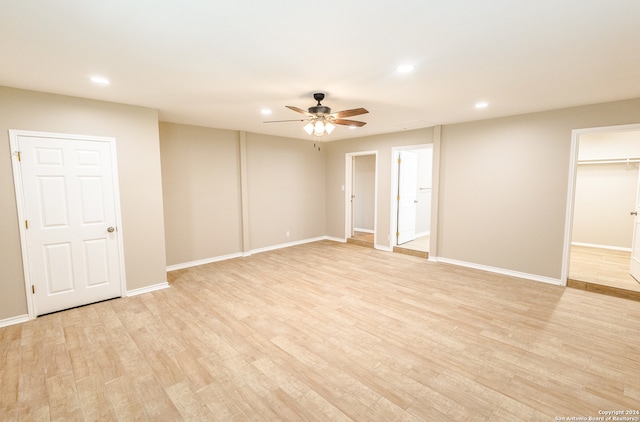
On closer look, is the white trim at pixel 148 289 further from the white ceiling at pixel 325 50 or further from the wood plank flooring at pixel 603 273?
the wood plank flooring at pixel 603 273

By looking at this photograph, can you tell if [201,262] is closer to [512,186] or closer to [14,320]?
[14,320]

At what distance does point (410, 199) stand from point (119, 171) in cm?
548

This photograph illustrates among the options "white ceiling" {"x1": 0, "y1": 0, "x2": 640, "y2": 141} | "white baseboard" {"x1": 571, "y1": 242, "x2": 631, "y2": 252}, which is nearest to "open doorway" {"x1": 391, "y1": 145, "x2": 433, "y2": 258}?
"white ceiling" {"x1": 0, "y1": 0, "x2": 640, "y2": 141}

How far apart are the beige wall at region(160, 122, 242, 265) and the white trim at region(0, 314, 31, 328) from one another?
1856 mm

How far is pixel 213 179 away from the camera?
5.29 metres

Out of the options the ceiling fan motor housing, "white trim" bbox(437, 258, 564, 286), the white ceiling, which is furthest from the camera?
"white trim" bbox(437, 258, 564, 286)

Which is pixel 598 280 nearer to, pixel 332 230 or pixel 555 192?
pixel 555 192

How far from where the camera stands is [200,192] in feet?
16.8

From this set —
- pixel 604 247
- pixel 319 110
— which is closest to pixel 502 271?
pixel 604 247

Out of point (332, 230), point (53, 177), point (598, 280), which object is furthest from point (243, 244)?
point (598, 280)

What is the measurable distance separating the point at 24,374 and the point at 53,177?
2078 mm

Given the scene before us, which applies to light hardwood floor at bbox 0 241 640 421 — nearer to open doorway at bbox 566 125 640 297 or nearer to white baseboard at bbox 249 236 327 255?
white baseboard at bbox 249 236 327 255

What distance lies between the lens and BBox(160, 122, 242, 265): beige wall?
4785 millimetres

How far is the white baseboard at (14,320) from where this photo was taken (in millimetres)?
3018
